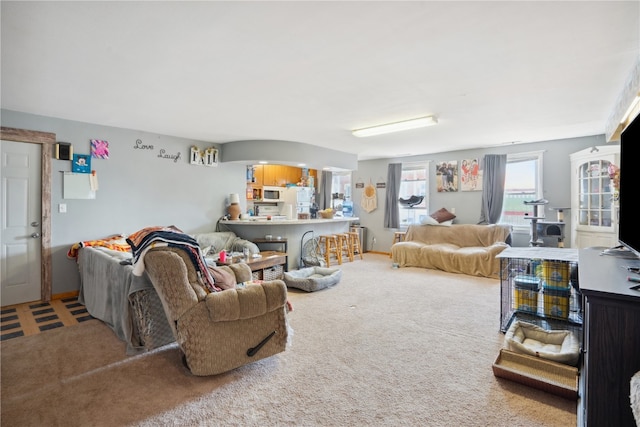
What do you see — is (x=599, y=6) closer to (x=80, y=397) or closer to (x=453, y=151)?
(x=80, y=397)

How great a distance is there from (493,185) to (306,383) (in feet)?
18.2

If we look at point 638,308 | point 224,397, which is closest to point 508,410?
point 638,308

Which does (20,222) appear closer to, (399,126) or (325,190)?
(399,126)

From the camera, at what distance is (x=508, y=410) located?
191 cm

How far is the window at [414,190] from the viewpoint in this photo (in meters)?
7.25

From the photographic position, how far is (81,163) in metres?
4.24

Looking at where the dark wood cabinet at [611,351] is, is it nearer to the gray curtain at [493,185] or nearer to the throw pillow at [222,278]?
the throw pillow at [222,278]

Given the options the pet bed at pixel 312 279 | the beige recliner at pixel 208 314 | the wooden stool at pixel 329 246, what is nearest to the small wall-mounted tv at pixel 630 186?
the beige recliner at pixel 208 314

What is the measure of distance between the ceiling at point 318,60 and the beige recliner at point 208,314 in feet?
5.03

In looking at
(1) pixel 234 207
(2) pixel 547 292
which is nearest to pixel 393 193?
(1) pixel 234 207

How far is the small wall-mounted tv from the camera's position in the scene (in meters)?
1.77

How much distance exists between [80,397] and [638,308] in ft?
10.0

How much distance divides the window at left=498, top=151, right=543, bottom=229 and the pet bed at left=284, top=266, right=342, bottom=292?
3821mm

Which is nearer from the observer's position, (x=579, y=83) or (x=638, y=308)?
(x=638, y=308)
